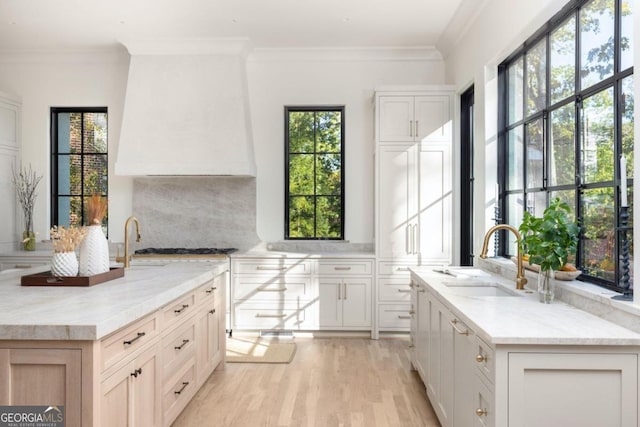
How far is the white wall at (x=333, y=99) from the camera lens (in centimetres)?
539

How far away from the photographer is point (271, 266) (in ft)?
16.1

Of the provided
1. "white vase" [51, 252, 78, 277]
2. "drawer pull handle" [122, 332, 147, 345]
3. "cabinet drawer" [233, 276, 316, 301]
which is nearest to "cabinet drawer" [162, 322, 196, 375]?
"drawer pull handle" [122, 332, 147, 345]

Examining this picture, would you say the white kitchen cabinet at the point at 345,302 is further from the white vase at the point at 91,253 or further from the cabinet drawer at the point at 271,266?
the white vase at the point at 91,253

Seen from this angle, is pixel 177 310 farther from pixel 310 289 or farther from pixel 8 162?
pixel 8 162

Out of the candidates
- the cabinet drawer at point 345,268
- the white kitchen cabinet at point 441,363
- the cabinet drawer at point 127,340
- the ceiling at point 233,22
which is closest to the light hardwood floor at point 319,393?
the white kitchen cabinet at point 441,363

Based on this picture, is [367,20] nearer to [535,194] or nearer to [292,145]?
[292,145]

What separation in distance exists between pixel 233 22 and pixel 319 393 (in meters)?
3.36

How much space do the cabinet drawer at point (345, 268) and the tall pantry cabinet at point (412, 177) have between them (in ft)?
0.55

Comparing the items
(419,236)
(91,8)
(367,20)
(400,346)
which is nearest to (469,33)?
(367,20)

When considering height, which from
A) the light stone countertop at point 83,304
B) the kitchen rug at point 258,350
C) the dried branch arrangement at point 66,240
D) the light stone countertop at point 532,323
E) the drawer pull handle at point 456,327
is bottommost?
the kitchen rug at point 258,350

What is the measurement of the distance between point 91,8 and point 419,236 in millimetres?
3693

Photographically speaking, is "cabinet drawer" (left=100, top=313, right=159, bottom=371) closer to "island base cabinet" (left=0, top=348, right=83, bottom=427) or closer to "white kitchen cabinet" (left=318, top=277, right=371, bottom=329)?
"island base cabinet" (left=0, top=348, right=83, bottom=427)

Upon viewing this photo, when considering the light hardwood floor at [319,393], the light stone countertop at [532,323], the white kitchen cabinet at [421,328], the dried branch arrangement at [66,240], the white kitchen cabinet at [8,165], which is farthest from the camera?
the white kitchen cabinet at [8,165]

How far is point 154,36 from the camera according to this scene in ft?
Answer: 16.0
